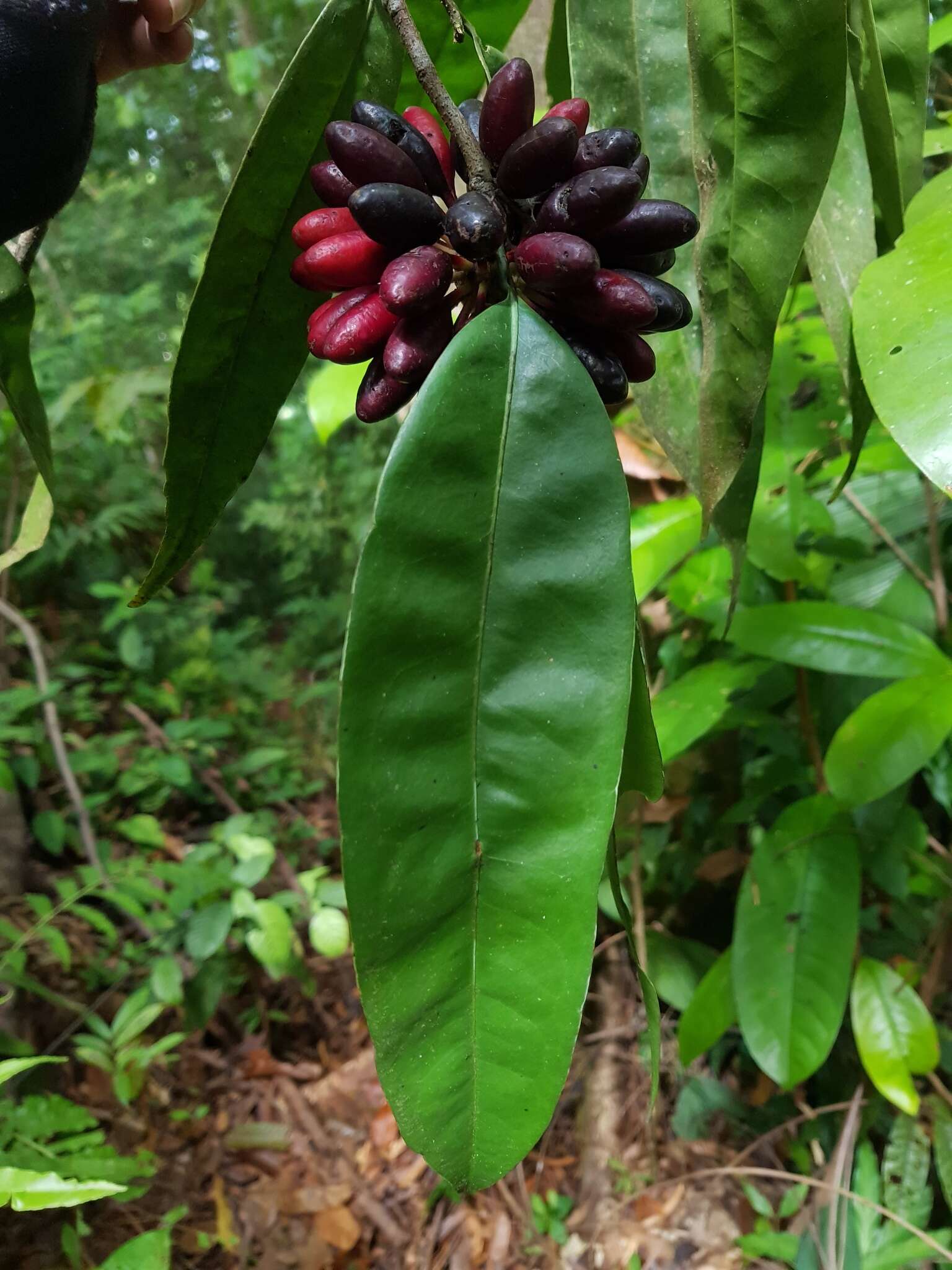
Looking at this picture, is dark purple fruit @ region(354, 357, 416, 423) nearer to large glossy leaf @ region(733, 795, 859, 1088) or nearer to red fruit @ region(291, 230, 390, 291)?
red fruit @ region(291, 230, 390, 291)

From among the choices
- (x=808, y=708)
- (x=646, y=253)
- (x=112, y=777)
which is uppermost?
(x=646, y=253)

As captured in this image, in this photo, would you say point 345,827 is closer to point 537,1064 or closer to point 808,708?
point 537,1064

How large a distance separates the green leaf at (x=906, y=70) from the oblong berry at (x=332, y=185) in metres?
0.44

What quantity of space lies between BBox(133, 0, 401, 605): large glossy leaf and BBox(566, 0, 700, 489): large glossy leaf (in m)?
0.13

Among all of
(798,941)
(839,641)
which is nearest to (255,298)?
(839,641)

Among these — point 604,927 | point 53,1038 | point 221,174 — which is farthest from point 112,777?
point 221,174

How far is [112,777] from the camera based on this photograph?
7.47 ft

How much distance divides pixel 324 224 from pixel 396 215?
0.06 metres

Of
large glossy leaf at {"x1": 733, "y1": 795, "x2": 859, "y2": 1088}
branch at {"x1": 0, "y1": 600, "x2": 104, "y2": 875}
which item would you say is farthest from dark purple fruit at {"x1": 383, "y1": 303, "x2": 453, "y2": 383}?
branch at {"x1": 0, "y1": 600, "x2": 104, "y2": 875}

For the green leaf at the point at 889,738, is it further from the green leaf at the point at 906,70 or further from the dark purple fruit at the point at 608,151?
the dark purple fruit at the point at 608,151

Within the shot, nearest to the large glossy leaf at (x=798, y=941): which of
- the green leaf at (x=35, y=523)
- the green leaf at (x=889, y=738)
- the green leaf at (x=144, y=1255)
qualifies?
the green leaf at (x=889, y=738)

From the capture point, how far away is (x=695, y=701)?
107 centimetres

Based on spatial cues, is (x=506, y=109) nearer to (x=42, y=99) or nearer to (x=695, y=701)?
(x=42, y=99)

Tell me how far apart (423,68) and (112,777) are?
2231mm
